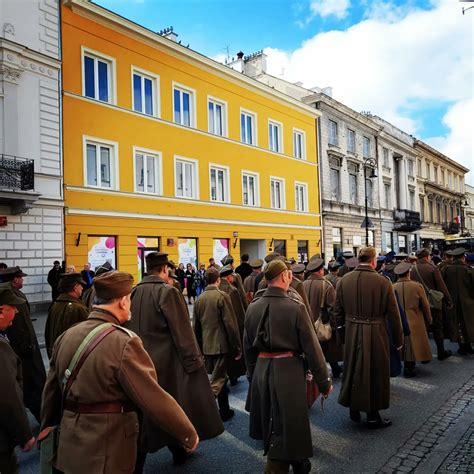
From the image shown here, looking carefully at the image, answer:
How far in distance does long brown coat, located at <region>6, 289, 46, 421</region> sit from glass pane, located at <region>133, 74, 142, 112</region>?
52.3ft

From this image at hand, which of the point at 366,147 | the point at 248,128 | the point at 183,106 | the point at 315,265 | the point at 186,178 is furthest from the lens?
the point at 366,147

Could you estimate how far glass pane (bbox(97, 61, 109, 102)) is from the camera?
18.5 meters

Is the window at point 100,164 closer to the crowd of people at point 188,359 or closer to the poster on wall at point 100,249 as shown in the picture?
the poster on wall at point 100,249

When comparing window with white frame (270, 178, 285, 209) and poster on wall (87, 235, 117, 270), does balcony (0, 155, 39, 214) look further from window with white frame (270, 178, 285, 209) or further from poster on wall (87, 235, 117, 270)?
window with white frame (270, 178, 285, 209)

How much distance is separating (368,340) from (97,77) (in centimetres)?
1664

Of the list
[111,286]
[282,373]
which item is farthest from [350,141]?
[111,286]

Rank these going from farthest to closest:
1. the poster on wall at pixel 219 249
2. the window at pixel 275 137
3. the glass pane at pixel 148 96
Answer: the window at pixel 275 137, the poster on wall at pixel 219 249, the glass pane at pixel 148 96

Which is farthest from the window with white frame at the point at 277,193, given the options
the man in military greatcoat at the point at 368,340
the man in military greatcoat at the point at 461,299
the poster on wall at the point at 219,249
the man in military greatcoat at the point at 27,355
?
the man in military greatcoat at the point at 27,355

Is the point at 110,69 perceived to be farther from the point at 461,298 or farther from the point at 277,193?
the point at 461,298

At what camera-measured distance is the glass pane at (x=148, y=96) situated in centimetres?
Result: 2033

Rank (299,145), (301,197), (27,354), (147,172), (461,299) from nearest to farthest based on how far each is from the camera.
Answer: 1. (27,354)
2. (461,299)
3. (147,172)
4. (301,197)
5. (299,145)

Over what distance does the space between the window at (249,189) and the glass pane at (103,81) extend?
8.72m

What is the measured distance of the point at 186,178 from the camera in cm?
2180

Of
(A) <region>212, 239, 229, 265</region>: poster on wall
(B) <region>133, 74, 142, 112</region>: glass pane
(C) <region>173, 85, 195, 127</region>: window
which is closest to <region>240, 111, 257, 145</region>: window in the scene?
(C) <region>173, 85, 195, 127</region>: window
